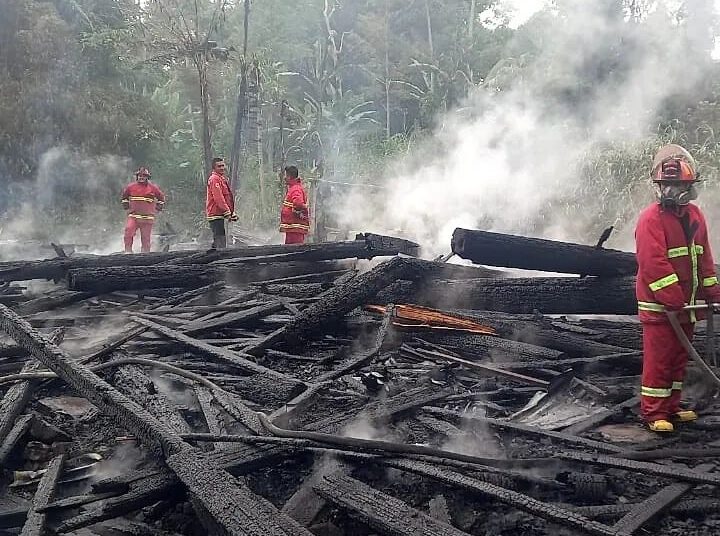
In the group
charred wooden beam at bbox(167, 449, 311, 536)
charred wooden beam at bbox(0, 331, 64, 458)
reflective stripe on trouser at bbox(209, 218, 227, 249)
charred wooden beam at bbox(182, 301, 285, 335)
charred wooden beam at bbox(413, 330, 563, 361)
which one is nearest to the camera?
charred wooden beam at bbox(167, 449, 311, 536)

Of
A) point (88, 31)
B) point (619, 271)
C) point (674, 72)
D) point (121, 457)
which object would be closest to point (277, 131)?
point (88, 31)

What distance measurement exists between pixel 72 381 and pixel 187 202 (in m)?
21.4

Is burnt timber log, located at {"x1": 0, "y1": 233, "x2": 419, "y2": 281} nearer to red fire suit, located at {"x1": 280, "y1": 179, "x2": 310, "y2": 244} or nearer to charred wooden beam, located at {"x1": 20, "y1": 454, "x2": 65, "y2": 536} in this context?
red fire suit, located at {"x1": 280, "y1": 179, "x2": 310, "y2": 244}

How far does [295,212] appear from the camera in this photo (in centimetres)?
1073

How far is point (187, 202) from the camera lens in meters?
24.7

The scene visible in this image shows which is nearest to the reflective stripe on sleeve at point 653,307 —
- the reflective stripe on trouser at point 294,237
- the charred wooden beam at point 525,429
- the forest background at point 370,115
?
the charred wooden beam at point 525,429

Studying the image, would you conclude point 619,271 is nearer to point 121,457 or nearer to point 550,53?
point 121,457

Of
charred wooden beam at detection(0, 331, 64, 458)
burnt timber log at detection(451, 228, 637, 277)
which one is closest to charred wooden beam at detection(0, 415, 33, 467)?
charred wooden beam at detection(0, 331, 64, 458)

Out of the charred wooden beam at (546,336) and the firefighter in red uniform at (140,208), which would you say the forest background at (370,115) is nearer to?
the firefighter in red uniform at (140,208)

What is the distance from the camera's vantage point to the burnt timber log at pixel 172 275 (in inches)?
297

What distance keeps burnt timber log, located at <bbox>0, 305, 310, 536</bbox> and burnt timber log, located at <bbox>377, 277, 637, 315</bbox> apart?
336 cm

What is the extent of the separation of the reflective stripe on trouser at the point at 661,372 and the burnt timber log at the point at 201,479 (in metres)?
2.75

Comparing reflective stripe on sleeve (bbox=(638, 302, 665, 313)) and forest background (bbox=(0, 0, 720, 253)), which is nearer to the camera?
reflective stripe on sleeve (bbox=(638, 302, 665, 313))

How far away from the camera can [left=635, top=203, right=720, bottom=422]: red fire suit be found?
416cm
